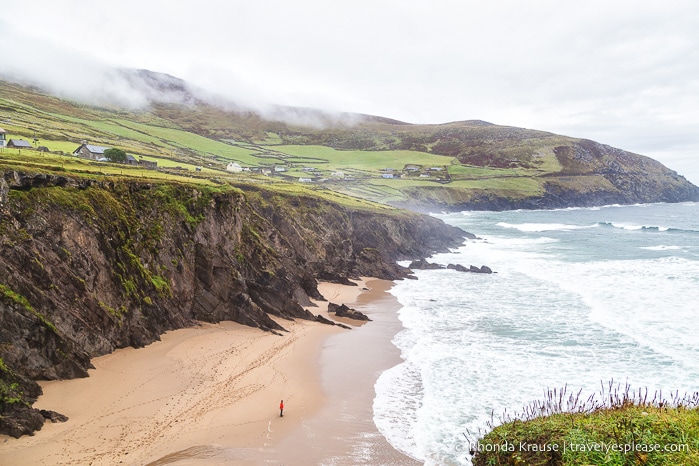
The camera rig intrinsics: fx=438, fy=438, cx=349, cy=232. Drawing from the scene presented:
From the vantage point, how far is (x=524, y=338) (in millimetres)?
31812

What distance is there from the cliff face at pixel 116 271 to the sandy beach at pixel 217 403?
1230 millimetres

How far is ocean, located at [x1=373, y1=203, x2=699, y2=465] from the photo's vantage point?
21.5 meters

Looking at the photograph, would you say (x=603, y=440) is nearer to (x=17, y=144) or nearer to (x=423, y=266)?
(x=423, y=266)

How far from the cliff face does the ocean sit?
1281cm

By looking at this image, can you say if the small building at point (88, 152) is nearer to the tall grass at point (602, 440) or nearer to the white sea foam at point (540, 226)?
the tall grass at point (602, 440)

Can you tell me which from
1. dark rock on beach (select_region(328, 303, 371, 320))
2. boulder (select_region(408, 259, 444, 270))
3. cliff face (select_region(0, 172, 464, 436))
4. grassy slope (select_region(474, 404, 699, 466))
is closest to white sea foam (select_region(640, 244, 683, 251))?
boulder (select_region(408, 259, 444, 270))

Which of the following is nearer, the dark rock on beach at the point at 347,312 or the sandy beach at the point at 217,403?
the sandy beach at the point at 217,403

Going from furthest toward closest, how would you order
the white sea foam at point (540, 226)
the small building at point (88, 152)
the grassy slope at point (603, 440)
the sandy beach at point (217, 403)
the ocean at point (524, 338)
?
the white sea foam at point (540, 226)
the small building at point (88, 152)
the ocean at point (524, 338)
the sandy beach at point (217, 403)
the grassy slope at point (603, 440)

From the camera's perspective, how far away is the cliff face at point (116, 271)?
21109 millimetres

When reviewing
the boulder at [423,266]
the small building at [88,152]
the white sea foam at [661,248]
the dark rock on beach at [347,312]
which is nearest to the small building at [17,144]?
the small building at [88,152]

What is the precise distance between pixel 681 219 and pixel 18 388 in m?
159

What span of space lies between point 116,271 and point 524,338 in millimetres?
28285

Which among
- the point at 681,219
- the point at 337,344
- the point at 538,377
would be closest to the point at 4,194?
the point at 337,344

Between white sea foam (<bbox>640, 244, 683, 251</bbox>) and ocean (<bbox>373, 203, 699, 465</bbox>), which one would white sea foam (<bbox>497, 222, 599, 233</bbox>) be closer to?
white sea foam (<bbox>640, 244, 683, 251</bbox>)
